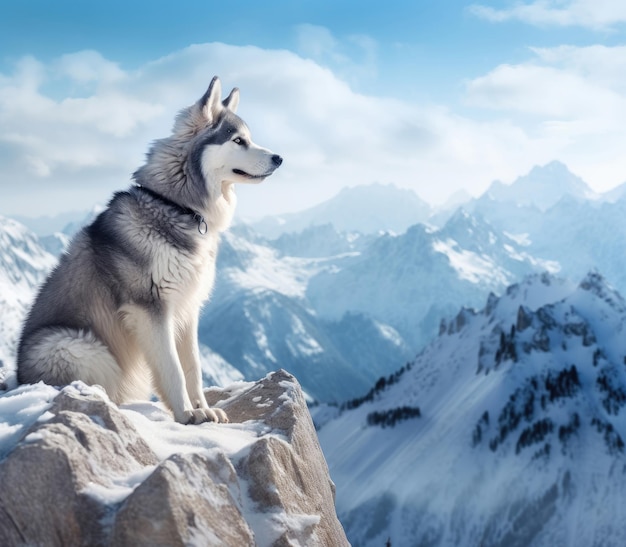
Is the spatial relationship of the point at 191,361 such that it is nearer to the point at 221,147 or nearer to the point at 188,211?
the point at 188,211

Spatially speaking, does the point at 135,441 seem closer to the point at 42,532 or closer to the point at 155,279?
the point at 42,532

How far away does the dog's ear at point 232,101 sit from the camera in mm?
11938

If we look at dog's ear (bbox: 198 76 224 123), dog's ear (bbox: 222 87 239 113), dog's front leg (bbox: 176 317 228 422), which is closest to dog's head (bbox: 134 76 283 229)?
dog's ear (bbox: 198 76 224 123)

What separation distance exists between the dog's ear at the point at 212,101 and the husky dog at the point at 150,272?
16mm

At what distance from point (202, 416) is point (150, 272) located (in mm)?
2324

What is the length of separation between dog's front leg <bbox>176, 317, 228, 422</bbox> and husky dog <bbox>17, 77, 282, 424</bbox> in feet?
0.16

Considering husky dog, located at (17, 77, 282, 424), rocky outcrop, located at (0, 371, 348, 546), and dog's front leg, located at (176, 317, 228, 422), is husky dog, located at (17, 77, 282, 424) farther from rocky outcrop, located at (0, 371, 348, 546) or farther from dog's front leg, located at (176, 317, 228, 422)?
rocky outcrop, located at (0, 371, 348, 546)

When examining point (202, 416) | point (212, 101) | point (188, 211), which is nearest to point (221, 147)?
Answer: point (212, 101)

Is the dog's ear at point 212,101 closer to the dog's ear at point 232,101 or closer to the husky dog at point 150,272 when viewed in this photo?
the husky dog at point 150,272

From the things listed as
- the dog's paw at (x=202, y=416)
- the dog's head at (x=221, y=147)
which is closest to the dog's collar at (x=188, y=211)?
the dog's head at (x=221, y=147)

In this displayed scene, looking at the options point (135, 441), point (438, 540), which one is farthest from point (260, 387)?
point (438, 540)

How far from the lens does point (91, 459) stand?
8133mm

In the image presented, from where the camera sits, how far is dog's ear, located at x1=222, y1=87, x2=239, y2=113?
39.2 ft

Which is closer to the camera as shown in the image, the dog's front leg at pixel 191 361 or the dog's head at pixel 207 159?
the dog's head at pixel 207 159
